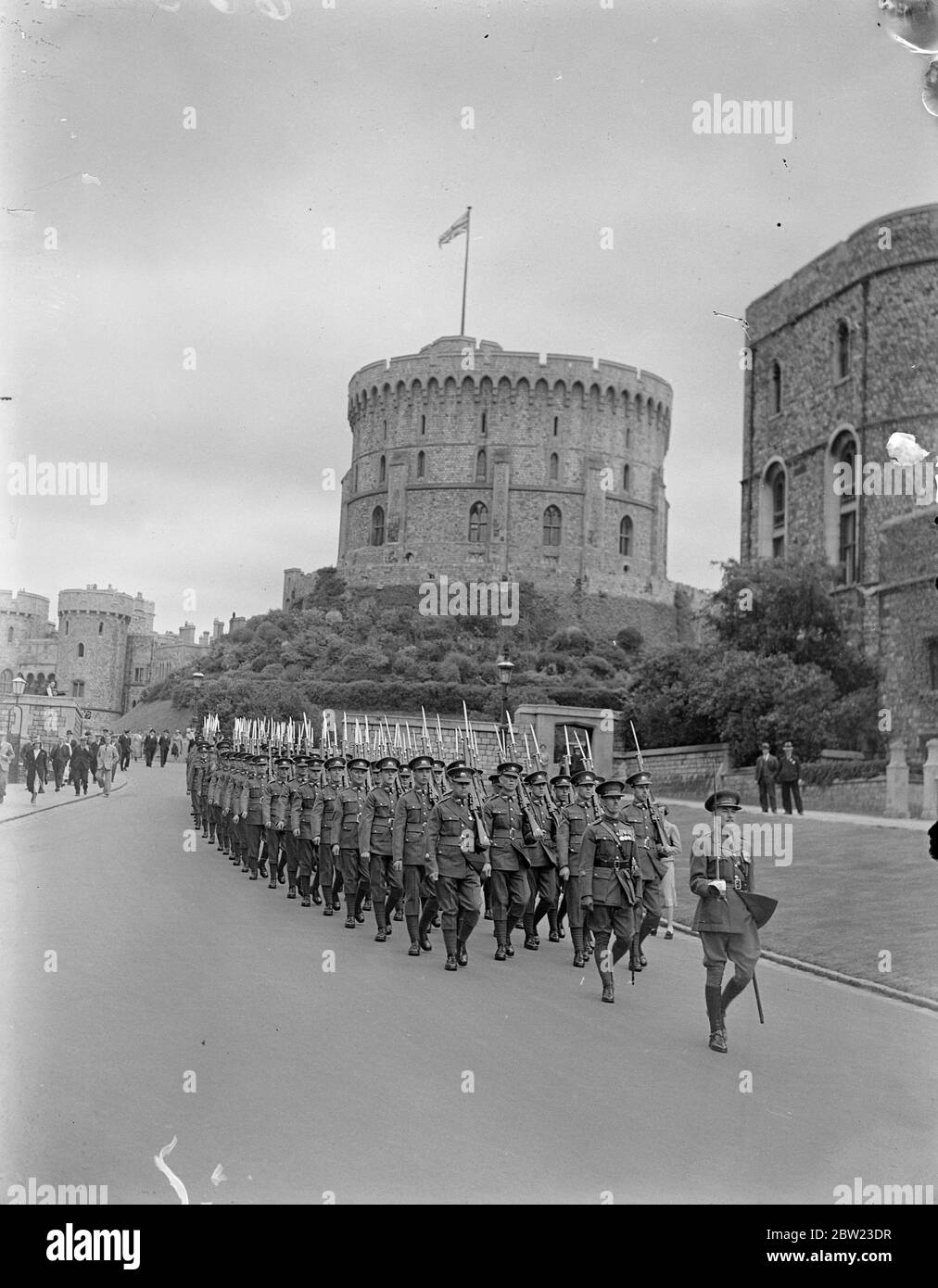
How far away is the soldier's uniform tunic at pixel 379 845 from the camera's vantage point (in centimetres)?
1280

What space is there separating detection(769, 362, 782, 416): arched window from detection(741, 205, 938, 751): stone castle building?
5cm

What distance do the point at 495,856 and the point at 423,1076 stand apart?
5338mm

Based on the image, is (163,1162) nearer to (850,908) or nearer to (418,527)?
(850,908)

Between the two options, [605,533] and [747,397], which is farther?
[605,533]

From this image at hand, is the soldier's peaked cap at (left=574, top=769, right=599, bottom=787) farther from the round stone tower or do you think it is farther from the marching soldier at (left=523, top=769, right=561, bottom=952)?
the round stone tower

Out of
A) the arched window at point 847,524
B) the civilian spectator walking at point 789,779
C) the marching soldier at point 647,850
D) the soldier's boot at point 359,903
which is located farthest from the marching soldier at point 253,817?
the arched window at point 847,524

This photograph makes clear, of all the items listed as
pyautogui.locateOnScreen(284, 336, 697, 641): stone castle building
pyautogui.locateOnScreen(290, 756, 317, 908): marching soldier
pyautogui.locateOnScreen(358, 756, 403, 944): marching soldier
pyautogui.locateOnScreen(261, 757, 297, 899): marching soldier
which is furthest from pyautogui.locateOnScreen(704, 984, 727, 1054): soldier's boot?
pyautogui.locateOnScreen(284, 336, 697, 641): stone castle building

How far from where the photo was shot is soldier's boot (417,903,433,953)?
11.9 m

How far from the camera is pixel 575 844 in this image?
40.4ft

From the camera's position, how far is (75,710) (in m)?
43.3

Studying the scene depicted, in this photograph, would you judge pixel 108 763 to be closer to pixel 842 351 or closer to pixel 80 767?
pixel 80 767

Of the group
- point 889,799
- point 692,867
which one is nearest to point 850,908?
point 692,867
